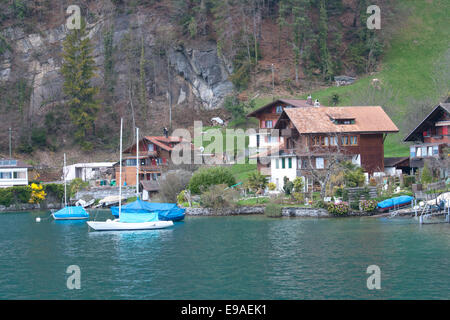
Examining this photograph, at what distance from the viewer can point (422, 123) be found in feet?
226

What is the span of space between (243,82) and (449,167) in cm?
5640

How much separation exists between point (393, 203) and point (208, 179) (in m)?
22.6

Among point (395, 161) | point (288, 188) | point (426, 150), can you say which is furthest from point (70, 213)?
point (426, 150)

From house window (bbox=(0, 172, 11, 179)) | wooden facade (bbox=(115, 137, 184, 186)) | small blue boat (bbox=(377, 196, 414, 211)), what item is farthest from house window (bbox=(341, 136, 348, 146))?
house window (bbox=(0, 172, 11, 179))

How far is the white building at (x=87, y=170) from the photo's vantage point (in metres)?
93.5

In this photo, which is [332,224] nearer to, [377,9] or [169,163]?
[169,163]

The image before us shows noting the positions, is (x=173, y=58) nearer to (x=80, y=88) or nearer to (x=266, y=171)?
(x=80, y=88)

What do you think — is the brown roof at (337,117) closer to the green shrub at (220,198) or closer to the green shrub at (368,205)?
the green shrub at (220,198)

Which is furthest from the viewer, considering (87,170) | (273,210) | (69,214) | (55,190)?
(87,170)

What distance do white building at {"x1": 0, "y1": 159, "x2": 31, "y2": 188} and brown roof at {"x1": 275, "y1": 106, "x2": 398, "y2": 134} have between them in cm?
4091

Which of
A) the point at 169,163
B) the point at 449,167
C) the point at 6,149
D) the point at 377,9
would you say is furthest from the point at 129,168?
the point at 377,9

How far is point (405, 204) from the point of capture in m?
57.8

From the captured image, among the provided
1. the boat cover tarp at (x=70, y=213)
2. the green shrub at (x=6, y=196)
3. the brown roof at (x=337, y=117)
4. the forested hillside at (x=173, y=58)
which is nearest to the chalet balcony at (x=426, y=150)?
the brown roof at (x=337, y=117)

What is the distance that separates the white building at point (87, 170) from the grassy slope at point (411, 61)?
31.0m
